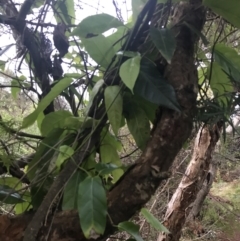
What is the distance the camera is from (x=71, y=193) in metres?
0.35

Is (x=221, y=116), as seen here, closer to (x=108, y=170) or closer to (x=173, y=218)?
(x=108, y=170)

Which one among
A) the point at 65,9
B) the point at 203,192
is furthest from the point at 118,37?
the point at 203,192

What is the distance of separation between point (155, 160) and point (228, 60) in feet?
0.58

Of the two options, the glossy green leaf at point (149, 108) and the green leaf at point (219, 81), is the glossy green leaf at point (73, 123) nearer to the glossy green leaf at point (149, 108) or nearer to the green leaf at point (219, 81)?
the glossy green leaf at point (149, 108)

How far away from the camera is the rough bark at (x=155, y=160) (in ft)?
1.05

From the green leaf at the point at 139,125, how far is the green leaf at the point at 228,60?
117mm

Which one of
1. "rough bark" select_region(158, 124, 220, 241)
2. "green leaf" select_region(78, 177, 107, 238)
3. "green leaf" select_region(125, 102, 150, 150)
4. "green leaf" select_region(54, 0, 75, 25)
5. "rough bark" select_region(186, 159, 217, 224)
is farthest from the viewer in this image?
"rough bark" select_region(186, 159, 217, 224)

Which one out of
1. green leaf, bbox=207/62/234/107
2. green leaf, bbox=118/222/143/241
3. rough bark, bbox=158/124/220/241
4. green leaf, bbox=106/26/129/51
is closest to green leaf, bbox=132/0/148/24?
green leaf, bbox=106/26/129/51

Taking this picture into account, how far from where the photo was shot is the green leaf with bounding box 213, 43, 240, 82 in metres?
0.41

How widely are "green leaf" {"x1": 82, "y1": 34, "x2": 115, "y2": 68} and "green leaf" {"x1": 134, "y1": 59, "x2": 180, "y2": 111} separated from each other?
5 cm

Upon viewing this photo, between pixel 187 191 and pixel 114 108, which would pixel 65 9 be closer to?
pixel 114 108

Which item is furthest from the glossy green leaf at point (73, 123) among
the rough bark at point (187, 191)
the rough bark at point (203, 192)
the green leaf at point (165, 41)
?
the rough bark at point (203, 192)

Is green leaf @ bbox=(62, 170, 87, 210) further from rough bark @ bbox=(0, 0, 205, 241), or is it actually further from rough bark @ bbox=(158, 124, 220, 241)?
rough bark @ bbox=(158, 124, 220, 241)

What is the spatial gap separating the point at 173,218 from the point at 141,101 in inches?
43.9
